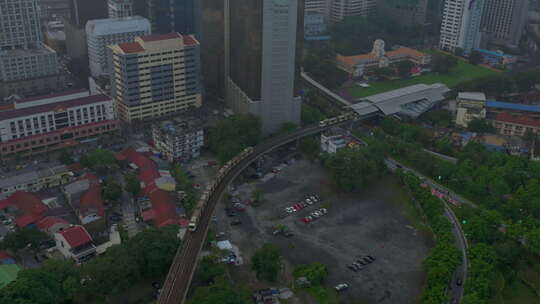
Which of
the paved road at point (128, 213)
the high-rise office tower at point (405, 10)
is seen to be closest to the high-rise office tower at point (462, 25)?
the high-rise office tower at point (405, 10)

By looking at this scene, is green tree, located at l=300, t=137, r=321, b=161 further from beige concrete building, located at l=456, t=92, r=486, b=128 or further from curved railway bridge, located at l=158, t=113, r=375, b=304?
beige concrete building, located at l=456, t=92, r=486, b=128

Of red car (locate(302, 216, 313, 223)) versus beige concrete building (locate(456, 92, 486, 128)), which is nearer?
red car (locate(302, 216, 313, 223))

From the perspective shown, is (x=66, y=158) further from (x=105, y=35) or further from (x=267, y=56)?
(x=105, y=35)

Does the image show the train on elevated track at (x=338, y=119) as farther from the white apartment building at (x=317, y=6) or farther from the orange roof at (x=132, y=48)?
the white apartment building at (x=317, y=6)

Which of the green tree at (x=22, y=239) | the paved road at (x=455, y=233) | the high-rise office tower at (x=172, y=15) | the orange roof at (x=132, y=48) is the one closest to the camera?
the paved road at (x=455, y=233)

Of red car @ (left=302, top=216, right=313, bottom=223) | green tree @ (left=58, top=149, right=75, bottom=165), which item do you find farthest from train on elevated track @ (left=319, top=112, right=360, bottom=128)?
green tree @ (left=58, top=149, right=75, bottom=165)

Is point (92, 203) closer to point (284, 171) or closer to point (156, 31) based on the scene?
point (284, 171)

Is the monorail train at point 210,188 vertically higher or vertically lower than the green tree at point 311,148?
higher
